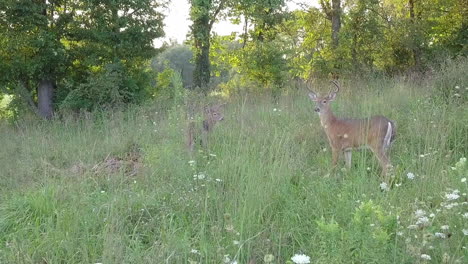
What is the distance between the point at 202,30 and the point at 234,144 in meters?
12.0

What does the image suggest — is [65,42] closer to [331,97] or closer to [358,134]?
[331,97]

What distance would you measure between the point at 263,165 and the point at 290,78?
30.9 feet

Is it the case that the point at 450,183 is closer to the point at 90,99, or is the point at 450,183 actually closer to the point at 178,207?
the point at 178,207

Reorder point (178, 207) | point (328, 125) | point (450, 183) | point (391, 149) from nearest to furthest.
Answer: point (450, 183), point (178, 207), point (391, 149), point (328, 125)

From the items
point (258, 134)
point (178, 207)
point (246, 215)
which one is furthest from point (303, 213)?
point (258, 134)

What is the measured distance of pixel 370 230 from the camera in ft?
8.03

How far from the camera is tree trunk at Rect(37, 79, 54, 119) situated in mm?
12266

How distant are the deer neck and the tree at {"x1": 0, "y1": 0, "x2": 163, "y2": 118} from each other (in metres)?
6.93

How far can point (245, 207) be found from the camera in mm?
3168

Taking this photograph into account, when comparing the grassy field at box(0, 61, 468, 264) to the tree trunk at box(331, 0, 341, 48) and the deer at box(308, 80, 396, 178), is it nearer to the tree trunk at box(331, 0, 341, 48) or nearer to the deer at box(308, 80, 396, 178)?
the deer at box(308, 80, 396, 178)

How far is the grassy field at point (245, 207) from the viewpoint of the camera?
259 cm

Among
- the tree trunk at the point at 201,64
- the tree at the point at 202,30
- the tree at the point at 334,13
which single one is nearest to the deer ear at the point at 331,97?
the tree at the point at 202,30

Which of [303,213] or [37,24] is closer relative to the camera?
[303,213]

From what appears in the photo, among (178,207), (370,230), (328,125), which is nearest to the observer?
(370,230)
